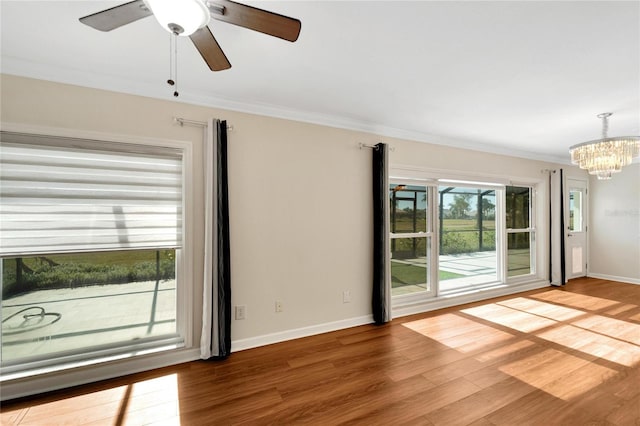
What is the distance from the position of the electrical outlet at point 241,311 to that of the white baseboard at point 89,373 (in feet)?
1.49

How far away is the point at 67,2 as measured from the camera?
1.57 m

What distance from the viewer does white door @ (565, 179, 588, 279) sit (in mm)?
5750

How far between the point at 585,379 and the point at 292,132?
3434 millimetres

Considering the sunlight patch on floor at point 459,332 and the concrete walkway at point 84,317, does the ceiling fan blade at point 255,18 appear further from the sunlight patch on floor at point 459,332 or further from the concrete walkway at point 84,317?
the sunlight patch on floor at point 459,332

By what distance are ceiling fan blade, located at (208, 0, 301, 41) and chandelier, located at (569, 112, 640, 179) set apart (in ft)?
11.7

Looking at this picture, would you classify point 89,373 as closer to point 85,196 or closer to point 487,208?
point 85,196

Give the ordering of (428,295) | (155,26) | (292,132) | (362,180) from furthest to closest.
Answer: (428,295) < (362,180) < (292,132) < (155,26)

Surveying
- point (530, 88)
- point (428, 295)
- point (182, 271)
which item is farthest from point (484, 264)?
point (182, 271)

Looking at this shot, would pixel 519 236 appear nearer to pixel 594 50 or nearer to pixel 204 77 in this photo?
pixel 594 50

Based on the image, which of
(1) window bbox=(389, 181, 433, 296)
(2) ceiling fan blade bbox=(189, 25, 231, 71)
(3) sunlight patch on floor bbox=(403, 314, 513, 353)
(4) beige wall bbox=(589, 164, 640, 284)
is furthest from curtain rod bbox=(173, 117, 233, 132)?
(4) beige wall bbox=(589, 164, 640, 284)

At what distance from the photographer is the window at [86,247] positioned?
7.22ft

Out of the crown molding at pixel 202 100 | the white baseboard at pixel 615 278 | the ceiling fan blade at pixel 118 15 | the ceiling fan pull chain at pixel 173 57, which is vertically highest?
the ceiling fan pull chain at pixel 173 57

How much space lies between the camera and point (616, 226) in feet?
18.5

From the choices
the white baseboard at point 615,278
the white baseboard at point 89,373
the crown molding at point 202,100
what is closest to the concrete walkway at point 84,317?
the white baseboard at point 89,373
